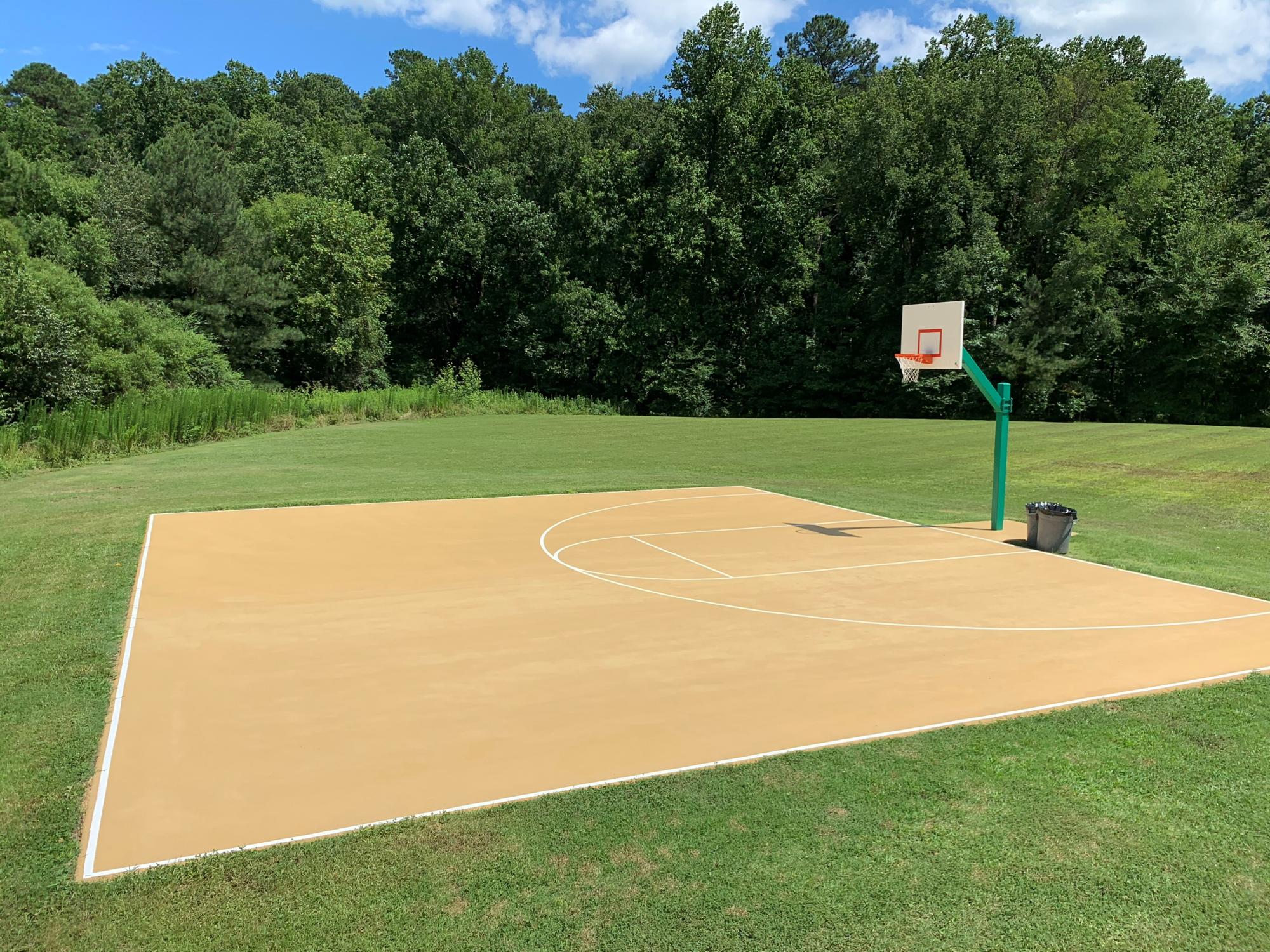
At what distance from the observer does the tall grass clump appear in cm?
2180

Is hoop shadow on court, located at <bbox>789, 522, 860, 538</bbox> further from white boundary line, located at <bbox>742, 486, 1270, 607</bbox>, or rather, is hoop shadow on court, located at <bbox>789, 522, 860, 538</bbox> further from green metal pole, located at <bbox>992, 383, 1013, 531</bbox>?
green metal pole, located at <bbox>992, 383, 1013, 531</bbox>

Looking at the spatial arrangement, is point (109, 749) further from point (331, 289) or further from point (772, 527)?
point (331, 289)

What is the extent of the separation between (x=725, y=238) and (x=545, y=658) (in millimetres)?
40019

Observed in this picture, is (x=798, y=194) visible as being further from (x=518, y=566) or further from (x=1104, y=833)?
(x=1104, y=833)

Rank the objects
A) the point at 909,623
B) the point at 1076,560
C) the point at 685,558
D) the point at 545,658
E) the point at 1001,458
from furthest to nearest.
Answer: the point at 1001,458
the point at 1076,560
the point at 685,558
the point at 909,623
the point at 545,658

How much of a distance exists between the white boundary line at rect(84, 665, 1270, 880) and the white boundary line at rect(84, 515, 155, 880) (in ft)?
0.78

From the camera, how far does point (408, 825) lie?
13.6 feet

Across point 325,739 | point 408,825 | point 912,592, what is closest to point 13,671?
point 325,739

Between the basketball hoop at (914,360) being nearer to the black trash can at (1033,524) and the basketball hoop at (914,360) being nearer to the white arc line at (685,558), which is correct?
the black trash can at (1033,524)

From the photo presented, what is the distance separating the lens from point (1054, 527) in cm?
1105

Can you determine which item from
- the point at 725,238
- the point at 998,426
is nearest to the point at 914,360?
the point at 998,426

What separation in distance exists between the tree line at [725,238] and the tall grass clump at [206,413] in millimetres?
3955

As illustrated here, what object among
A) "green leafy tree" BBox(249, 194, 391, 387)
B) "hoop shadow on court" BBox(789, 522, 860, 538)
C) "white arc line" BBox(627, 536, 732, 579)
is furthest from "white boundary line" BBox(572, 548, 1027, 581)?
"green leafy tree" BBox(249, 194, 391, 387)

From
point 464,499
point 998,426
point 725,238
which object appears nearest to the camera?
point 998,426
